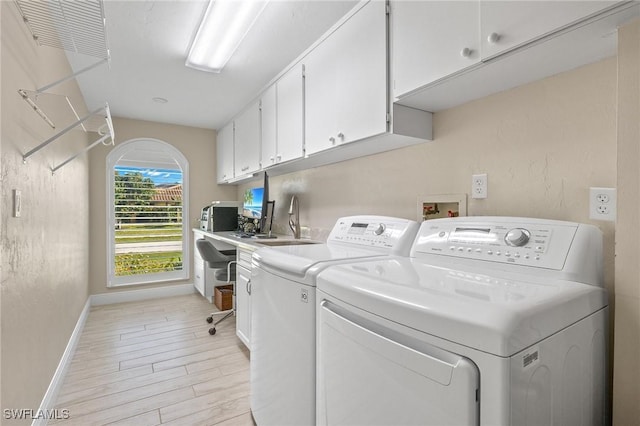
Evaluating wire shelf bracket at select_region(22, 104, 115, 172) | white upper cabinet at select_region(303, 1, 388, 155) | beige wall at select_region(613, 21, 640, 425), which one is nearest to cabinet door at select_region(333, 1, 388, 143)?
white upper cabinet at select_region(303, 1, 388, 155)

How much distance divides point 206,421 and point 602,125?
2.29m

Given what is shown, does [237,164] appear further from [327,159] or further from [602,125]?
[602,125]

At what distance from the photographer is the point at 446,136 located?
1.63 metres

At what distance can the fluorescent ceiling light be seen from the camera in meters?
1.74

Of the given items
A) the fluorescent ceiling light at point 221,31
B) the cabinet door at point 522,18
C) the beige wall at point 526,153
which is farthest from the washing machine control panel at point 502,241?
the fluorescent ceiling light at point 221,31

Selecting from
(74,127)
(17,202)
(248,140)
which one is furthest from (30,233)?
(248,140)

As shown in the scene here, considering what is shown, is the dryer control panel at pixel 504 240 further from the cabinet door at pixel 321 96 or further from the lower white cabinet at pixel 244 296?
the lower white cabinet at pixel 244 296

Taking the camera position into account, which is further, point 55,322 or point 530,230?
point 55,322

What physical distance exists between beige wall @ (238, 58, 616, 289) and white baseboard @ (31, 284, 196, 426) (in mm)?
2247

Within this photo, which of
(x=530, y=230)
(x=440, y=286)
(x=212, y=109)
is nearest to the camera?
(x=440, y=286)

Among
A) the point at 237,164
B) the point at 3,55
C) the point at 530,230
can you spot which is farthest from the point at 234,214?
the point at 530,230

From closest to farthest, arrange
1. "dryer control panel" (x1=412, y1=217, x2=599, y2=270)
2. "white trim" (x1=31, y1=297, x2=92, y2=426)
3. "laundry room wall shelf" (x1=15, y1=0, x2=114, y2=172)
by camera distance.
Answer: "dryer control panel" (x1=412, y1=217, x2=599, y2=270) < "laundry room wall shelf" (x1=15, y1=0, x2=114, y2=172) < "white trim" (x1=31, y1=297, x2=92, y2=426)

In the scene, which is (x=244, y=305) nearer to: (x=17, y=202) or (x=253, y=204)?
(x=253, y=204)

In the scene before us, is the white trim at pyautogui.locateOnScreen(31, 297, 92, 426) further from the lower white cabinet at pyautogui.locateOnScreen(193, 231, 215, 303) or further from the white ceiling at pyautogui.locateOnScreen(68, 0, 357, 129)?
the white ceiling at pyautogui.locateOnScreen(68, 0, 357, 129)
